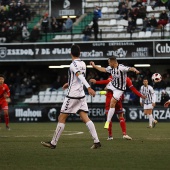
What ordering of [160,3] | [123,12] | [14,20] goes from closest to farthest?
[160,3], [123,12], [14,20]

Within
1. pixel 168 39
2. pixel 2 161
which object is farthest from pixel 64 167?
pixel 168 39

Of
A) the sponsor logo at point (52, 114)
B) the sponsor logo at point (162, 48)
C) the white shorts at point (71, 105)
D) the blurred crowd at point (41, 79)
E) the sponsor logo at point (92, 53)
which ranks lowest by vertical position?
the sponsor logo at point (52, 114)

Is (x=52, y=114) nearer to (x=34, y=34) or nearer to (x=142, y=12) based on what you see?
(x=34, y=34)

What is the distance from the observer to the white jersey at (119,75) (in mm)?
18438

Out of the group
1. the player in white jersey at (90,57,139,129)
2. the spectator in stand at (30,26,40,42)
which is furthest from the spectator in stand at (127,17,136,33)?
the player in white jersey at (90,57,139,129)

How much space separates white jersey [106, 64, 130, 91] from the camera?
18.4 metres

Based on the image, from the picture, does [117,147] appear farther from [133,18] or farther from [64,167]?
[133,18]

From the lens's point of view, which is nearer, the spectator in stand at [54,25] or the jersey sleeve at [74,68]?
the jersey sleeve at [74,68]

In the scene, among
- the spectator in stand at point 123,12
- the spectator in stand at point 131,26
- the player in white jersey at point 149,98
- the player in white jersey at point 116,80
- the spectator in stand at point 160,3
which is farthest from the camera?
the spectator in stand at point 123,12

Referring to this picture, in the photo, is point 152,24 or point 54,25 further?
point 54,25

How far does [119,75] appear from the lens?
18.5 m

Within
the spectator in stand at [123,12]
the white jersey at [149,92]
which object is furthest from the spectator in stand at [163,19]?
the white jersey at [149,92]

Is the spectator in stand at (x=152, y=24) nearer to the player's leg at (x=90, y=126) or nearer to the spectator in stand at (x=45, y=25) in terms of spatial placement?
the spectator in stand at (x=45, y=25)

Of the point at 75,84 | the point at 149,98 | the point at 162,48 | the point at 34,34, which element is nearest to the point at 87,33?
the point at 34,34
